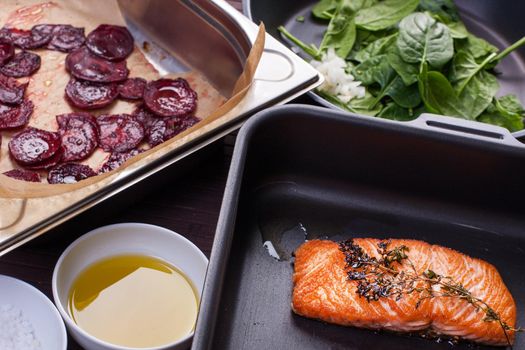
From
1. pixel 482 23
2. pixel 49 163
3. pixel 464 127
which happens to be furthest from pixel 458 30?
pixel 49 163

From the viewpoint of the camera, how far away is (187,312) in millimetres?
1637

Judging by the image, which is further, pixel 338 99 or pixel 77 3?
pixel 77 3

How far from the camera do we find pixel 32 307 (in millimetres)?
1597

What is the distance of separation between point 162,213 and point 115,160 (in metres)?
0.24

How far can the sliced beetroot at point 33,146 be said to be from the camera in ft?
6.48

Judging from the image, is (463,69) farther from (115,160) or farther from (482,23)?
(115,160)

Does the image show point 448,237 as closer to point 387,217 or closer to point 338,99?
point 387,217

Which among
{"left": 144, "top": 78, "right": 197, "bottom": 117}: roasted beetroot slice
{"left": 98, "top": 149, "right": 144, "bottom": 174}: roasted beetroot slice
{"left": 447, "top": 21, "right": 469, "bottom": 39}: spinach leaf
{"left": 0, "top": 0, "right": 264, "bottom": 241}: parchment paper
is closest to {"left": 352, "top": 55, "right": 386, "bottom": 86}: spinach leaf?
{"left": 447, "top": 21, "right": 469, "bottom": 39}: spinach leaf

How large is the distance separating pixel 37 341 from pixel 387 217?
1.03 metres

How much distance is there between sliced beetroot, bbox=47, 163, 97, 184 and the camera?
1.93 metres

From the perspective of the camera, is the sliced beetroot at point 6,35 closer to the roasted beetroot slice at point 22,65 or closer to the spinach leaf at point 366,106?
the roasted beetroot slice at point 22,65

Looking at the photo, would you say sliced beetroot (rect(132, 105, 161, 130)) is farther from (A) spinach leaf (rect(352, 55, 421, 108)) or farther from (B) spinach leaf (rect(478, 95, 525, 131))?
(B) spinach leaf (rect(478, 95, 525, 131))

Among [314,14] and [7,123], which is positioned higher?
[314,14]

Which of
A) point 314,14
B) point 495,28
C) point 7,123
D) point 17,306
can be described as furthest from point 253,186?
point 495,28
